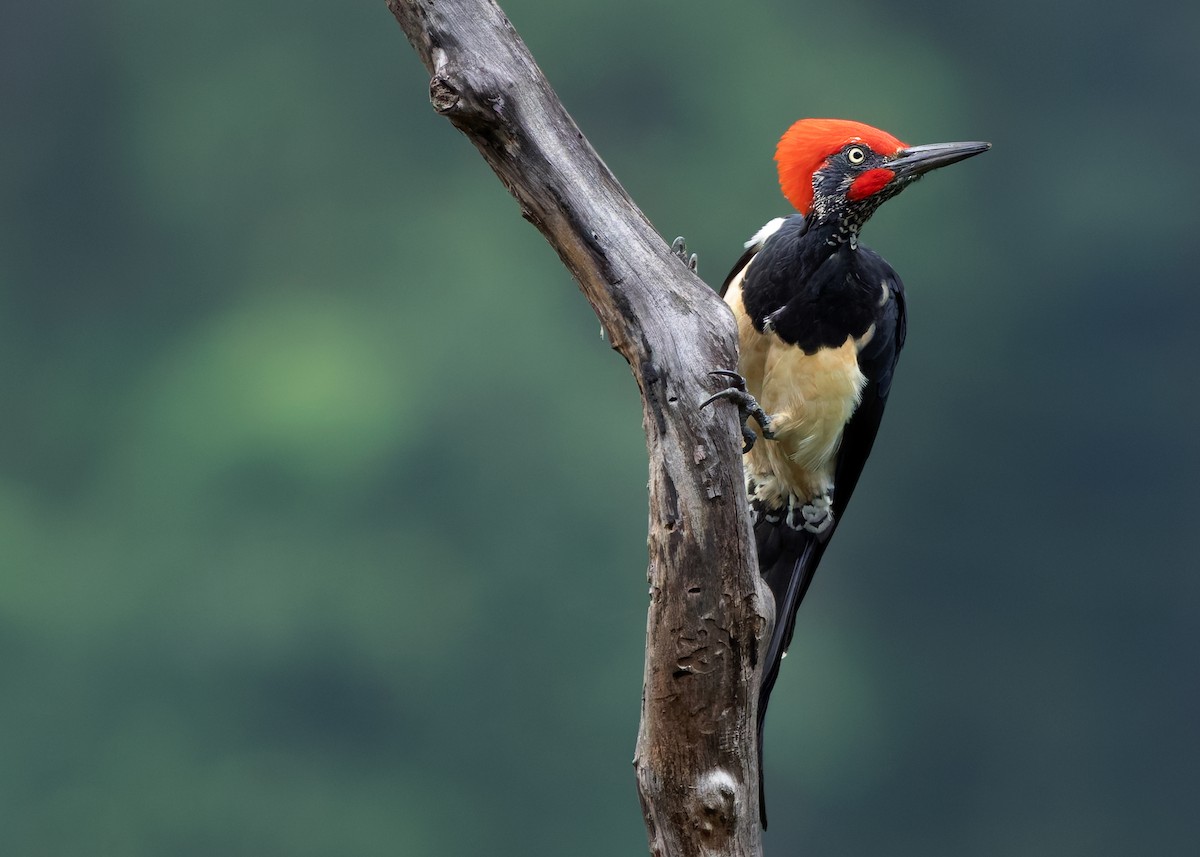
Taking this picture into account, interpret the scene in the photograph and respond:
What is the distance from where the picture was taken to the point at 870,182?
2293 mm

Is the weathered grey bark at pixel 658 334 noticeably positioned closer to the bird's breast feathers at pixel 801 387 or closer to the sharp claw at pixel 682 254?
the sharp claw at pixel 682 254

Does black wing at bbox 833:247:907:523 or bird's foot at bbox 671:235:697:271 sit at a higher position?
bird's foot at bbox 671:235:697:271

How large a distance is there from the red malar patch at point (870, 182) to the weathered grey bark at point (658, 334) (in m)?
0.46

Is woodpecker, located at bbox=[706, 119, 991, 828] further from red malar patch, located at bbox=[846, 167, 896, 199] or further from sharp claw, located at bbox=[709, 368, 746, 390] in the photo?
sharp claw, located at bbox=[709, 368, 746, 390]

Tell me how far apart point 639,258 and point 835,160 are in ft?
1.76

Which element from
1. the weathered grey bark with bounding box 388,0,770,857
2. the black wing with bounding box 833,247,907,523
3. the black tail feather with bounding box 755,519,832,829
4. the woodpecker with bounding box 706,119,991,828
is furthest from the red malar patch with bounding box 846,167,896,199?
the black tail feather with bounding box 755,519,832,829

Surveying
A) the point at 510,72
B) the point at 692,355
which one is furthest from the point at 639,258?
the point at 510,72

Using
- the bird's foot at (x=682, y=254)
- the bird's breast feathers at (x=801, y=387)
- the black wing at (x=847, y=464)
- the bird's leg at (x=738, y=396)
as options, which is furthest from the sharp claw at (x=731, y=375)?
the black wing at (x=847, y=464)

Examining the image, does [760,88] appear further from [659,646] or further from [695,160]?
[659,646]

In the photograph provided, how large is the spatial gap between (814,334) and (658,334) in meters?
0.57

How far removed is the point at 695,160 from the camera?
17.9ft

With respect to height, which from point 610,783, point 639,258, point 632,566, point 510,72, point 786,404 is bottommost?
point 610,783

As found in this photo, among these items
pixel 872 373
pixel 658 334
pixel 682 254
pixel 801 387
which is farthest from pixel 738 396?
pixel 872 373

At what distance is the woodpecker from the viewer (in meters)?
2.31
